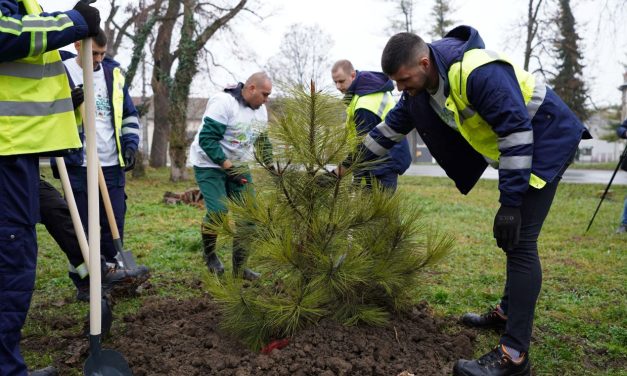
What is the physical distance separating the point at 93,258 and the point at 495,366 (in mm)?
1988

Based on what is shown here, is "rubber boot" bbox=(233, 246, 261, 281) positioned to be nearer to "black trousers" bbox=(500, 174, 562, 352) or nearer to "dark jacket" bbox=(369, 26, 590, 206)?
"dark jacket" bbox=(369, 26, 590, 206)

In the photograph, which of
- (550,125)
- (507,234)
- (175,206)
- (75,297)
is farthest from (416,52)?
(175,206)

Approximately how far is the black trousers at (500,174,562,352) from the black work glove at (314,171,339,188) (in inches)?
37.4

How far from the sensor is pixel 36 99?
241 cm

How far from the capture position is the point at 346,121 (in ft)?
9.21

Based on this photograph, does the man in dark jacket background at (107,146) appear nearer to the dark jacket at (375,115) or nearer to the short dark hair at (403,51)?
the dark jacket at (375,115)

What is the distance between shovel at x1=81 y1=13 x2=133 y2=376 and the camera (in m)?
2.54

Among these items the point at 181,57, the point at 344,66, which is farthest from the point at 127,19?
the point at 344,66

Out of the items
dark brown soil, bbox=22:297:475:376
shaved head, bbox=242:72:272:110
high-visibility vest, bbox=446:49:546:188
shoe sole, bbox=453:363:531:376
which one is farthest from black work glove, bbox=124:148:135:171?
shoe sole, bbox=453:363:531:376

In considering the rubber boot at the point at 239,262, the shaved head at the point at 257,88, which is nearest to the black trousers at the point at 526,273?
the rubber boot at the point at 239,262

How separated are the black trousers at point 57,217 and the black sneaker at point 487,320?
254 cm

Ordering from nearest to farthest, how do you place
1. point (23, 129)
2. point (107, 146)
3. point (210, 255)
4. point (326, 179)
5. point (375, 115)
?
point (23, 129)
point (326, 179)
point (107, 146)
point (375, 115)
point (210, 255)

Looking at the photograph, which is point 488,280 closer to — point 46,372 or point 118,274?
point 118,274

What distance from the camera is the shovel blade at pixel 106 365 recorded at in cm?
255
